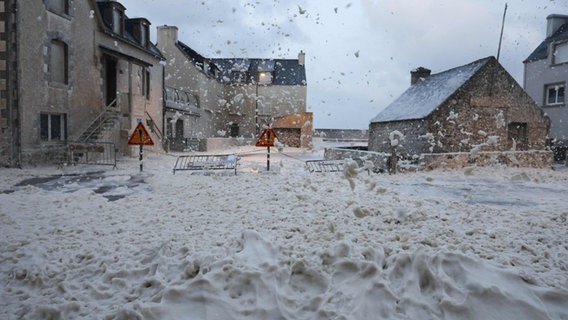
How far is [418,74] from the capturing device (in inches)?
852

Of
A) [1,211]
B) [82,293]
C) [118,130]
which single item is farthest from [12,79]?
[82,293]

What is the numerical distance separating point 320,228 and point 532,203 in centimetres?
534

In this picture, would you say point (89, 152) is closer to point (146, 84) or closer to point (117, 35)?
point (117, 35)

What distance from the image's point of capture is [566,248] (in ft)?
13.9

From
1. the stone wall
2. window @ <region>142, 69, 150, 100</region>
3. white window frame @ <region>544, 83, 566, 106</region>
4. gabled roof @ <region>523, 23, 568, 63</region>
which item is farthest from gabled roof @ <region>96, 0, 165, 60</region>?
white window frame @ <region>544, 83, 566, 106</region>

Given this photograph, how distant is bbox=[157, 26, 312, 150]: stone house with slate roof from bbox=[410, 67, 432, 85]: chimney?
1323 centimetres

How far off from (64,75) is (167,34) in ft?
62.1

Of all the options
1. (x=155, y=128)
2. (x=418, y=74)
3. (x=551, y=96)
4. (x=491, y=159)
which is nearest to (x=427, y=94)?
(x=418, y=74)

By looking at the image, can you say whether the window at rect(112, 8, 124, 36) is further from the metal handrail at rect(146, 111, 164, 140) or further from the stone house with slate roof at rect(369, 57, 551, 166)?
the stone house with slate roof at rect(369, 57, 551, 166)

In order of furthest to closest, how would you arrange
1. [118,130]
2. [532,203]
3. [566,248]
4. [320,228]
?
[118,130] → [532,203] → [320,228] → [566,248]

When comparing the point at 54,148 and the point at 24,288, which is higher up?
the point at 54,148

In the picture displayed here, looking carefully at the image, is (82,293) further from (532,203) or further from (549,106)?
(549,106)

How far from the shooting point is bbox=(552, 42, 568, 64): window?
2381 cm

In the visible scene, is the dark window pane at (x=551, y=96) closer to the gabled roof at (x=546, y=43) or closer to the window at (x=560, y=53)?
the window at (x=560, y=53)
